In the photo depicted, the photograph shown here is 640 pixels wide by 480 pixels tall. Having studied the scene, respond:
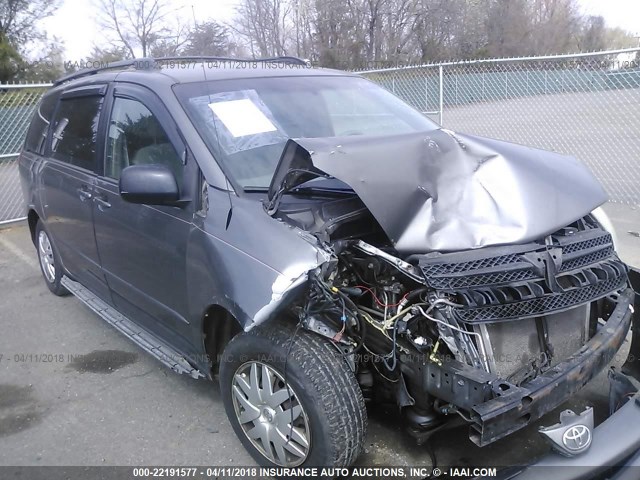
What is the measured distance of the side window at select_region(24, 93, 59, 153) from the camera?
477 centimetres

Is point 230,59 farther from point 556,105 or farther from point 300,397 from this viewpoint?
point 556,105

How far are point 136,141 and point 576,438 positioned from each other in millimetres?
2812

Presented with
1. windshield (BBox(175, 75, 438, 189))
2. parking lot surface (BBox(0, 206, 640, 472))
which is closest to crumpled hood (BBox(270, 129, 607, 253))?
windshield (BBox(175, 75, 438, 189))

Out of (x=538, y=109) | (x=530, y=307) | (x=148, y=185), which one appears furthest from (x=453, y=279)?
(x=538, y=109)

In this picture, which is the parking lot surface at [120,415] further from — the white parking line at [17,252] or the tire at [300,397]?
the white parking line at [17,252]

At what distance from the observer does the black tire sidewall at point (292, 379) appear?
2.28 metres

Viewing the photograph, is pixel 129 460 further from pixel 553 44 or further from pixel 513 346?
pixel 553 44

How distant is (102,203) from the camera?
360cm

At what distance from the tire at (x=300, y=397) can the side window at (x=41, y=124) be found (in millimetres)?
3233

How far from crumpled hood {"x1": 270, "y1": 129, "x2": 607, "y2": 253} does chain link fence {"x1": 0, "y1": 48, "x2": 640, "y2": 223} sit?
4.25m

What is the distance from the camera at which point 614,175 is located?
28.2 feet

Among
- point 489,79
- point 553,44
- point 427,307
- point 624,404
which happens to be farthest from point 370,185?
point 553,44

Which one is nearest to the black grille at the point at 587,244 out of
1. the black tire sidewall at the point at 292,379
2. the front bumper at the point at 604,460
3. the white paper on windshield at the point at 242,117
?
the front bumper at the point at 604,460

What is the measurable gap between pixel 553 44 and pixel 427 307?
5134cm
